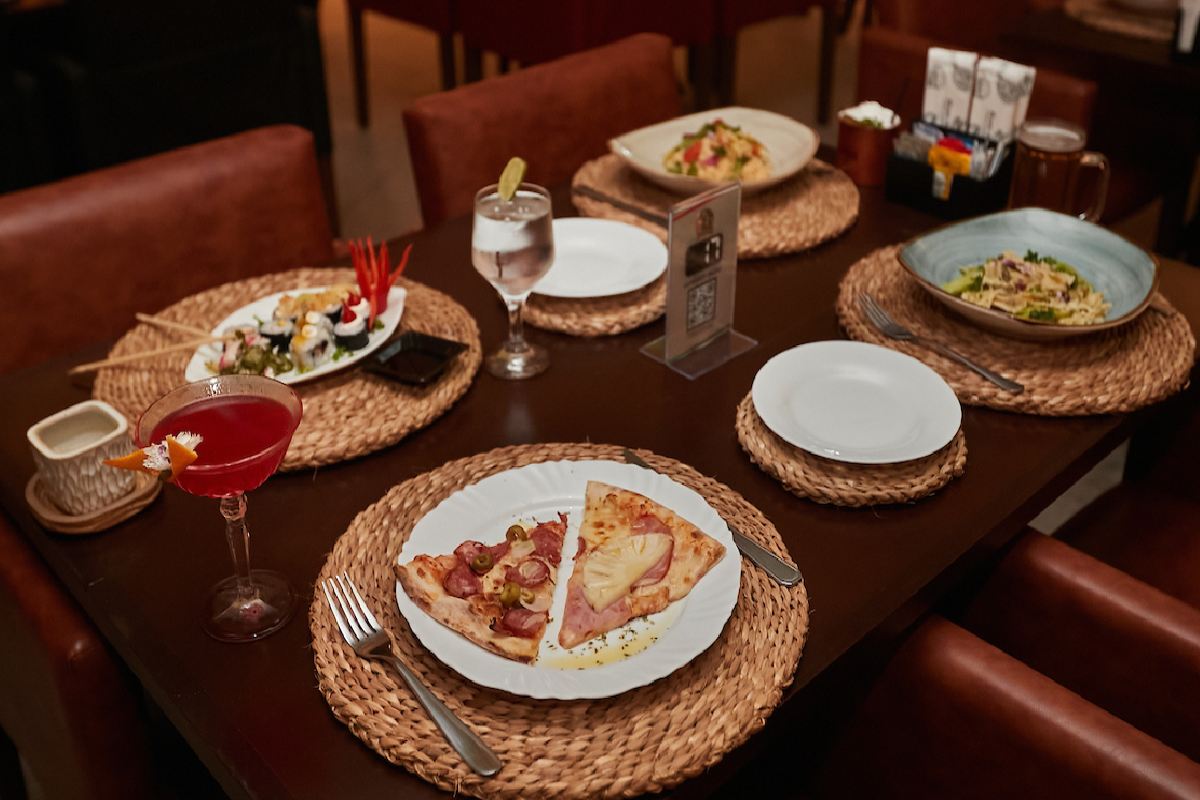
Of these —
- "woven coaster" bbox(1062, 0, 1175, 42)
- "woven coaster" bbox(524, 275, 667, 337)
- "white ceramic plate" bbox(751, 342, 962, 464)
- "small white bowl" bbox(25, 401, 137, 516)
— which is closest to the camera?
"small white bowl" bbox(25, 401, 137, 516)

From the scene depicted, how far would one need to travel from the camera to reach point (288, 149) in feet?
5.76

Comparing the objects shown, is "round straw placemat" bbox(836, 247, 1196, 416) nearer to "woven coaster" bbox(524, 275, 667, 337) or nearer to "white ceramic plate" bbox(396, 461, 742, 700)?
"woven coaster" bbox(524, 275, 667, 337)

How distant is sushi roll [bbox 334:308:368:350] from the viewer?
4.15 feet

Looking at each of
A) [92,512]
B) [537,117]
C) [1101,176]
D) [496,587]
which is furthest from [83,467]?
[1101,176]

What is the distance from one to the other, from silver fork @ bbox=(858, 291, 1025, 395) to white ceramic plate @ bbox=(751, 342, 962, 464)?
72mm

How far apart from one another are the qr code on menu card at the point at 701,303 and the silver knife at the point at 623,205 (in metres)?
0.32

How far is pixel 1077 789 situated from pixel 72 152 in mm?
2979

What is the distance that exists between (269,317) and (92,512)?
1.24 feet

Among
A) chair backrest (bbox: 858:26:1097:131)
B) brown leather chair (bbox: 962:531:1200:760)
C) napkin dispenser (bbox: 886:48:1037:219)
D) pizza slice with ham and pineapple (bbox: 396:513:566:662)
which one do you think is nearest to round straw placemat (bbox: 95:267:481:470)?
pizza slice with ham and pineapple (bbox: 396:513:566:662)

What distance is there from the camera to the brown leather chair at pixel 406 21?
387 centimetres

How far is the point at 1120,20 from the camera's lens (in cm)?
270

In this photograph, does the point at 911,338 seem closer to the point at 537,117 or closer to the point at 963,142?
the point at 963,142

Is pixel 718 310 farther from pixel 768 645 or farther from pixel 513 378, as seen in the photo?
pixel 768 645

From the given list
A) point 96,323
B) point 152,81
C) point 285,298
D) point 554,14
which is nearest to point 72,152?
point 152,81
